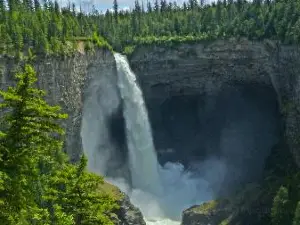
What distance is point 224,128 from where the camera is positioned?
4048 inches

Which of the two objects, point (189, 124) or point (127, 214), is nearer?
point (127, 214)

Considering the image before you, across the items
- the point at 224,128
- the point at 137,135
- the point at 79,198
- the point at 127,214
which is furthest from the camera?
the point at 224,128

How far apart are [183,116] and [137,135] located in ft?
44.3

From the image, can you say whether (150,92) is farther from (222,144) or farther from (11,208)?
(11,208)

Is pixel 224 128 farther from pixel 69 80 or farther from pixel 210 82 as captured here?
pixel 69 80

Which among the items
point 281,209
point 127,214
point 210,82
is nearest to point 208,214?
point 281,209

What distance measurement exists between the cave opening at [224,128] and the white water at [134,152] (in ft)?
15.7

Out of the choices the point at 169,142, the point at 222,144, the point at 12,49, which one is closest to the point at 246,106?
the point at 222,144

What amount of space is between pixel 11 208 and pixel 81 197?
282 inches

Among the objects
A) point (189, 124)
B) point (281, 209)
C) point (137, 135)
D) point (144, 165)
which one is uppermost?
point (137, 135)

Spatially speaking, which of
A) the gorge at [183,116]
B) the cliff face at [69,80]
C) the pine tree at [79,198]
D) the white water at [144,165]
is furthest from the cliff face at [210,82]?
the pine tree at [79,198]

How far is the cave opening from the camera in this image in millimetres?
95938

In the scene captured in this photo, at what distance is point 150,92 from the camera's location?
10169 centimetres

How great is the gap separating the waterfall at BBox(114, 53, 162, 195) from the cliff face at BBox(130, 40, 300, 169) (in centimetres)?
362
